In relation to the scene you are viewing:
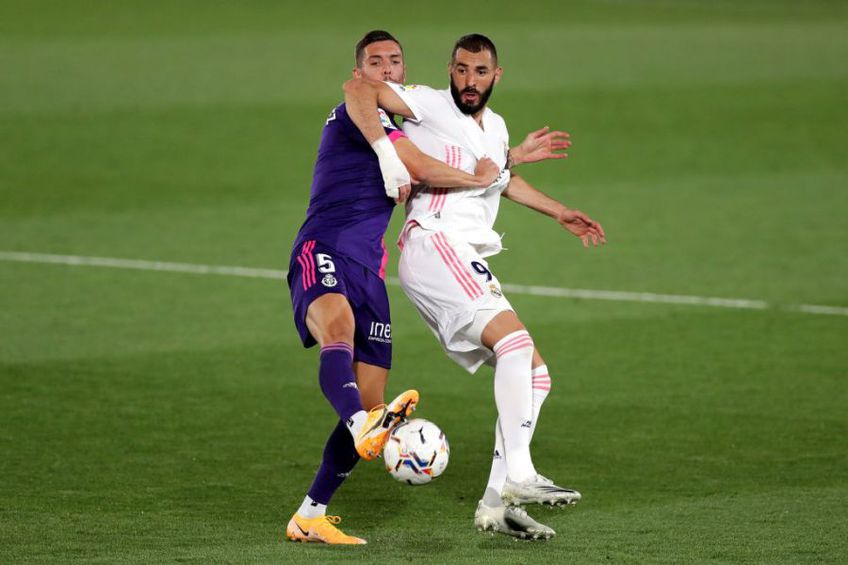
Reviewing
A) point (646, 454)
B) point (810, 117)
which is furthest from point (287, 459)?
point (810, 117)

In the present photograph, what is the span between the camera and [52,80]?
72.7 ft

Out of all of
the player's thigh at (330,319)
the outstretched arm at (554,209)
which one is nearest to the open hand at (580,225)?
the outstretched arm at (554,209)

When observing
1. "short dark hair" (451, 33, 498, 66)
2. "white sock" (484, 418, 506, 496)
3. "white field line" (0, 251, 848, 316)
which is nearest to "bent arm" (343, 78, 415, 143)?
"short dark hair" (451, 33, 498, 66)

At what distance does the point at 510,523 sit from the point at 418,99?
205 cm

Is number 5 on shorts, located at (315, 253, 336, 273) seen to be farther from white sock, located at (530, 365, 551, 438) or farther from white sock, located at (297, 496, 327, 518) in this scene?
white sock, located at (530, 365, 551, 438)

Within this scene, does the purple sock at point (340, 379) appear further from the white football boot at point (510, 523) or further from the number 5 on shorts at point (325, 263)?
the white football boot at point (510, 523)

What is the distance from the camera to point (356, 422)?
6.17 meters

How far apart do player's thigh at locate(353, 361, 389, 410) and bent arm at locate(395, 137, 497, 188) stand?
888 mm

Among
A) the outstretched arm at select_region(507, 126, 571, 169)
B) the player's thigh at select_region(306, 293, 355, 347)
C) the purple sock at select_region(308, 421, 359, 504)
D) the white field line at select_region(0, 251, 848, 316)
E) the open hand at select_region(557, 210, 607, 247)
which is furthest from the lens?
the white field line at select_region(0, 251, 848, 316)

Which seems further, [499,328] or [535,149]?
[535,149]

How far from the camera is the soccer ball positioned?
20.2 feet

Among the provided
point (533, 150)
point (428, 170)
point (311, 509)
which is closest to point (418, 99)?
point (428, 170)

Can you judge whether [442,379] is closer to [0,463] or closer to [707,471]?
[707,471]

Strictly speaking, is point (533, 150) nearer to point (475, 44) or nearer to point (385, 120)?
point (475, 44)
